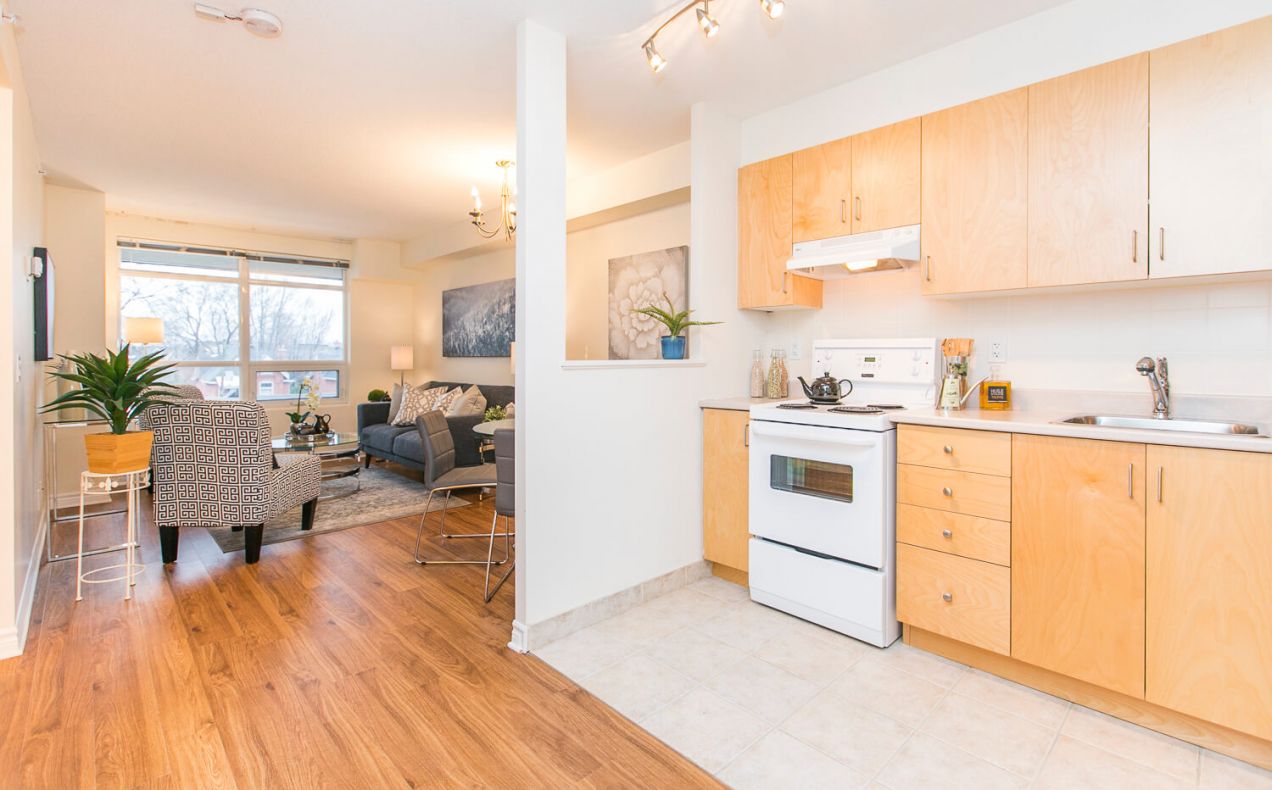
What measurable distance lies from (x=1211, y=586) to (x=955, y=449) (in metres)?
0.76

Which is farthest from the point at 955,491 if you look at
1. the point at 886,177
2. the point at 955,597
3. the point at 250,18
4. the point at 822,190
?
the point at 250,18

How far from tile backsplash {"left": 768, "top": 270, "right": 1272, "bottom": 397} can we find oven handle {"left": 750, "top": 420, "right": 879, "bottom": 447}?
2.50 feet

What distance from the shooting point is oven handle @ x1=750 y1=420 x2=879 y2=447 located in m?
2.34

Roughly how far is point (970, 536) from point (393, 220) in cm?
587

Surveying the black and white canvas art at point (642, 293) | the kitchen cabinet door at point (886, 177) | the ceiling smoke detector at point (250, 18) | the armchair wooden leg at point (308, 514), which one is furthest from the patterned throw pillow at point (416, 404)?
the kitchen cabinet door at point (886, 177)

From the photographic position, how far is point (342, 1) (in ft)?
7.45

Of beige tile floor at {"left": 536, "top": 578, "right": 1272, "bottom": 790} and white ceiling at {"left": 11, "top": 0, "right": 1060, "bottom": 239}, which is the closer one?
beige tile floor at {"left": 536, "top": 578, "right": 1272, "bottom": 790}

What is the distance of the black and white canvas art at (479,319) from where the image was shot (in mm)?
6098

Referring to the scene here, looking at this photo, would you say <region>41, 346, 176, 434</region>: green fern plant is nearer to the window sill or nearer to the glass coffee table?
the glass coffee table

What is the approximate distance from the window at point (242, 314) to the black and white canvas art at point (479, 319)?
4.76 ft

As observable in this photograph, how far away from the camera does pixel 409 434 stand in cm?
558

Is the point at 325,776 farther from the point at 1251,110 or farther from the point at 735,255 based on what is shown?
the point at 1251,110

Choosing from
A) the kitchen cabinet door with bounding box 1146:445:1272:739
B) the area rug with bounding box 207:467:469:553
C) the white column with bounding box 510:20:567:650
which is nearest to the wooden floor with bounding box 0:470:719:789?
the white column with bounding box 510:20:567:650

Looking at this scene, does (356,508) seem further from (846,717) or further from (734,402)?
(846,717)
